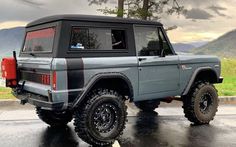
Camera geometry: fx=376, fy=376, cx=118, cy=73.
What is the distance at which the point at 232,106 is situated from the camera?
11.5 metres

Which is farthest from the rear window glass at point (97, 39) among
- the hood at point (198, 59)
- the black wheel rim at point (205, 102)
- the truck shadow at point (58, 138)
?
the black wheel rim at point (205, 102)

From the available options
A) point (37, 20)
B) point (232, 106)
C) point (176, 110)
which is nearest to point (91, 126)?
point (37, 20)

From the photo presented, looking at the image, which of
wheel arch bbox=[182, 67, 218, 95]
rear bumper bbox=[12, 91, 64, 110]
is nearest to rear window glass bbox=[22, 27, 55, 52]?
rear bumper bbox=[12, 91, 64, 110]

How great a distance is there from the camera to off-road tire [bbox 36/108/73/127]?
8133mm

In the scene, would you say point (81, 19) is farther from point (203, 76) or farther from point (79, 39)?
point (203, 76)

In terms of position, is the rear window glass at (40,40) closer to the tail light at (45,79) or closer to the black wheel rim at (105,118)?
the tail light at (45,79)

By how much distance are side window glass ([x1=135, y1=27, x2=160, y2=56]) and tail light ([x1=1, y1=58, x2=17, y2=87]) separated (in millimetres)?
2461

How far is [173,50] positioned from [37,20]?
9.76ft

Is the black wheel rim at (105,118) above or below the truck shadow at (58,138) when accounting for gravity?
above

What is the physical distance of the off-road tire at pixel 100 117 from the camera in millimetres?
6547

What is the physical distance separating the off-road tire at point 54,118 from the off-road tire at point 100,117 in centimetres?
150

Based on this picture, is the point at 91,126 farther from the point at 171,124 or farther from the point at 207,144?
the point at 171,124

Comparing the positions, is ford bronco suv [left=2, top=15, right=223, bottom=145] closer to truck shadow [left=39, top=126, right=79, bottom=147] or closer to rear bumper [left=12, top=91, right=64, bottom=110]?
rear bumper [left=12, top=91, right=64, bottom=110]

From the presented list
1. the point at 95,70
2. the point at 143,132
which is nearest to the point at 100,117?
the point at 95,70
